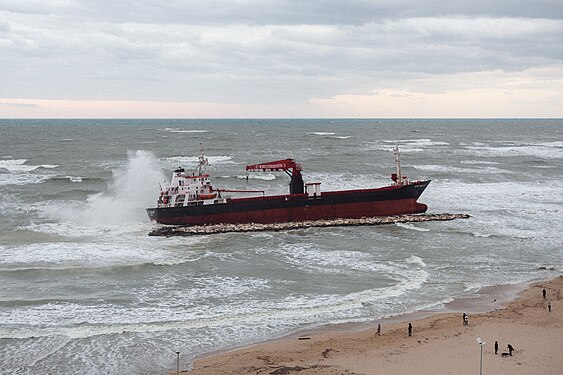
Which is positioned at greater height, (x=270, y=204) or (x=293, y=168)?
(x=293, y=168)

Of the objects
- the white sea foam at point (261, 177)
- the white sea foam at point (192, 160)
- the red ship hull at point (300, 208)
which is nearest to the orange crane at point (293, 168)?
the red ship hull at point (300, 208)

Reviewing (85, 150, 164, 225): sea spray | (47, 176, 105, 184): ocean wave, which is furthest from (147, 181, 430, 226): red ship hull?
(47, 176, 105, 184): ocean wave

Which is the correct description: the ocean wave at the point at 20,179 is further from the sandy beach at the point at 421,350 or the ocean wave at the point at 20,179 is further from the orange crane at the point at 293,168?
the sandy beach at the point at 421,350

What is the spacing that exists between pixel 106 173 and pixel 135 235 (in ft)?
114

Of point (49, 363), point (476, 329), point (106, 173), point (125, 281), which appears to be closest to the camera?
point (49, 363)

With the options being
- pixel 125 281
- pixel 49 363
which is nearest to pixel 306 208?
pixel 125 281

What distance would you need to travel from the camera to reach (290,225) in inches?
1654

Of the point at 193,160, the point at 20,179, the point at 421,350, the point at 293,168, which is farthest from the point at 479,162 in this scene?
the point at 421,350

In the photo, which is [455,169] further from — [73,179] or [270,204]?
[73,179]

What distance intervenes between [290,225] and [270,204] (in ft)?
6.94

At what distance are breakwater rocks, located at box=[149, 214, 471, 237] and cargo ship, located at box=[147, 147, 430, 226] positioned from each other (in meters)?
0.67

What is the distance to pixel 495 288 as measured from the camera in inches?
1110

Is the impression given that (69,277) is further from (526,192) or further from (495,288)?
(526,192)

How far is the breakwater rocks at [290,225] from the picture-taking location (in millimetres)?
39750
